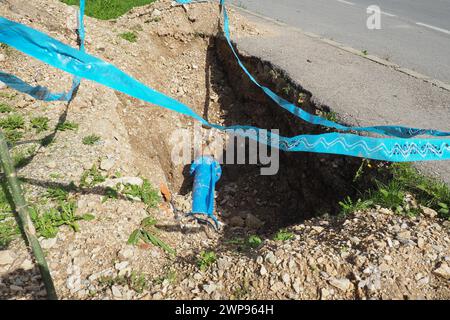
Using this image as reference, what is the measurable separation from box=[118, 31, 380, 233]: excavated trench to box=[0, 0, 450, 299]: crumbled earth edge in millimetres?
67

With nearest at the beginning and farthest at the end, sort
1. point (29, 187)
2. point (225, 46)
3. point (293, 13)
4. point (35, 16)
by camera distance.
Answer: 1. point (29, 187)
2. point (35, 16)
3. point (225, 46)
4. point (293, 13)

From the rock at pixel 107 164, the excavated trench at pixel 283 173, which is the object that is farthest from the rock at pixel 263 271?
the rock at pixel 107 164

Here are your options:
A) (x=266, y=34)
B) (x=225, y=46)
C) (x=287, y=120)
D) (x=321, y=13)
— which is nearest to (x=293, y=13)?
(x=321, y=13)

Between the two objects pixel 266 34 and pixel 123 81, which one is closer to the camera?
pixel 123 81

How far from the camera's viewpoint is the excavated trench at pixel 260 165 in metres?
4.15

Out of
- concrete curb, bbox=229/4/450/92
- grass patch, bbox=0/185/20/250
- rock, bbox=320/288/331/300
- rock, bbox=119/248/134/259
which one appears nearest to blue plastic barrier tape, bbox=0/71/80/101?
grass patch, bbox=0/185/20/250

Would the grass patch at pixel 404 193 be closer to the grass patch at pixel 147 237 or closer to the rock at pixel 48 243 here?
the grass patch at pixel 147 237

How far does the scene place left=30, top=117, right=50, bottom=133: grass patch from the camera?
4.05 metres

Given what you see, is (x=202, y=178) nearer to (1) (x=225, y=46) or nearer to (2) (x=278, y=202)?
(2) (x=278, y=202)

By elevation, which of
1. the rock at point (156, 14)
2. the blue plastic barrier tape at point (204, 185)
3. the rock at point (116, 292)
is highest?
the rock at point (156, 14)

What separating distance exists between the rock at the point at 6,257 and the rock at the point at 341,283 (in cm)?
241

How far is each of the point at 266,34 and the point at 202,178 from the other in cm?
346

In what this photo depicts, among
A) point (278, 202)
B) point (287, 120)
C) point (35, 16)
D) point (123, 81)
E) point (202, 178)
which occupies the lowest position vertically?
point (278, 202)

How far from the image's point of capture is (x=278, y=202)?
189 inches
